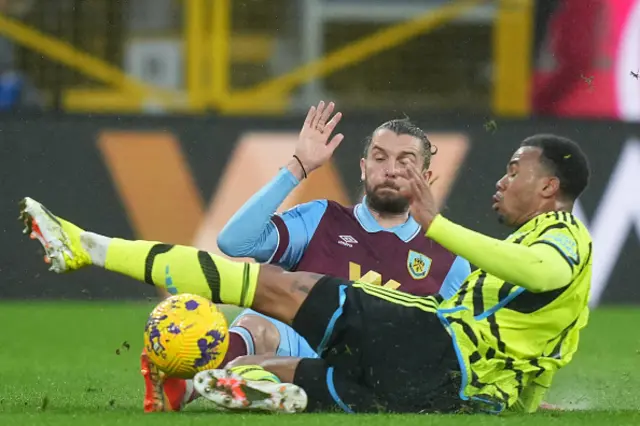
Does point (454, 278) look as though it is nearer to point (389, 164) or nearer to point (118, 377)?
point (389, 164)

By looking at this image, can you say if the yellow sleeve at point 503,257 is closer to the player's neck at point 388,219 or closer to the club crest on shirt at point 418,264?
the club crest on shirt at point 418,264

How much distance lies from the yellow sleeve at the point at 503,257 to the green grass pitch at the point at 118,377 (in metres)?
0.57

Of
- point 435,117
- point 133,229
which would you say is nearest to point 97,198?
point 133,229

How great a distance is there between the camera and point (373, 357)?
5.69 meters

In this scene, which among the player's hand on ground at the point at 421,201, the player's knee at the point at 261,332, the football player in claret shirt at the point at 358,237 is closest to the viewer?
the player's hand on ground at the point at 421,201

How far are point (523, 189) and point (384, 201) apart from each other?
87cm

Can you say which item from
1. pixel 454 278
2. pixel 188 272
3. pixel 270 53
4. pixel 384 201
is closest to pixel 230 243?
pixel 188 272

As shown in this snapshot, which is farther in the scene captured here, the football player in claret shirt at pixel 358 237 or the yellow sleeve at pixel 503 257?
the football player in claret shirt at pixel 358 237

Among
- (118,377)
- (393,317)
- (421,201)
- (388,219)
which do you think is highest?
(421,201)

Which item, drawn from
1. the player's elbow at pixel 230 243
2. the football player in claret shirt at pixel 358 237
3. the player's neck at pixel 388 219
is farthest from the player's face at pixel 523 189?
the player's elbow at pixel 230 243

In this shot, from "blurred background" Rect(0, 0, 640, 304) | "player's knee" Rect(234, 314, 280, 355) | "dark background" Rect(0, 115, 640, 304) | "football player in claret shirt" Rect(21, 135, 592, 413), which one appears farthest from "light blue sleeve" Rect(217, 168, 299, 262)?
"dark background" Rect(0, 115, 640, 304)

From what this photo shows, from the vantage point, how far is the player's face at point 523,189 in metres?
6.07

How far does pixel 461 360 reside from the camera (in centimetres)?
569

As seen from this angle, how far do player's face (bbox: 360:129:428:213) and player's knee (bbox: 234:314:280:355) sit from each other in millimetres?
824
